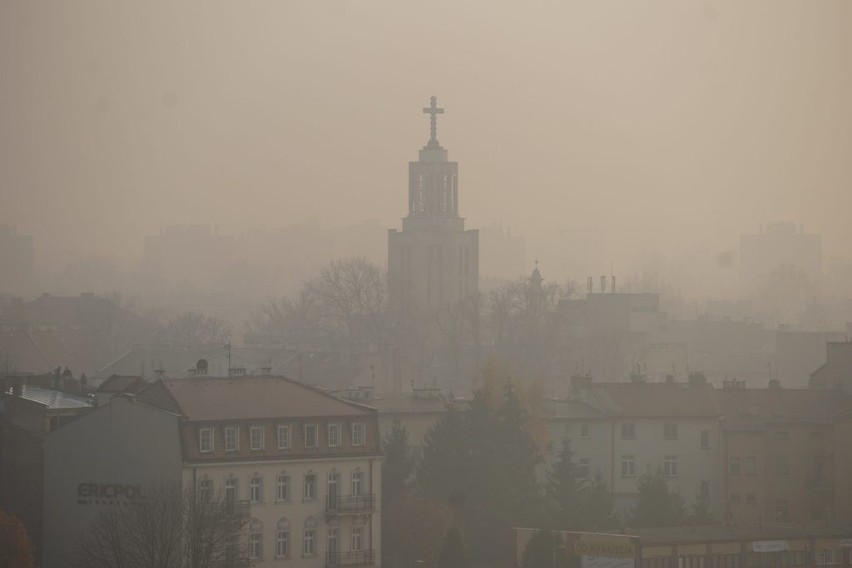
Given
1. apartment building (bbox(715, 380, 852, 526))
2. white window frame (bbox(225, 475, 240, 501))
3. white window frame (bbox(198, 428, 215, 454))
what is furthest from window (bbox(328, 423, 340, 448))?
apartment building (bbox(715, 380, 852, 526))

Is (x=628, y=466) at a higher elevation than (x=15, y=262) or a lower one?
lower

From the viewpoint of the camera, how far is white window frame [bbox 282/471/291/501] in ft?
129

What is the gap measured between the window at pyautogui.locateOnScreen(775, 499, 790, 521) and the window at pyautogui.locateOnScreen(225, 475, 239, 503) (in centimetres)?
1486

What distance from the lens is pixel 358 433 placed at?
41.2m

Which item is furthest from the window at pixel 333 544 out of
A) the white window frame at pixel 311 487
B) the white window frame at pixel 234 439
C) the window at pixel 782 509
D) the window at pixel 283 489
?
the window at pixel 782 509

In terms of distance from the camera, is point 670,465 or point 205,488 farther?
point 670,465

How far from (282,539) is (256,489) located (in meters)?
1.05

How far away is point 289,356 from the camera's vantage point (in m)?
78.2

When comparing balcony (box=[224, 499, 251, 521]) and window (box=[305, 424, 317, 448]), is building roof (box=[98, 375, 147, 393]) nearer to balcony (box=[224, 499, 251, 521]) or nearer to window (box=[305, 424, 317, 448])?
window (box=[305, 424, 317, 448])

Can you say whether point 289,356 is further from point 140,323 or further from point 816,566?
point 816,566

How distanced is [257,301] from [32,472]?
401 ft

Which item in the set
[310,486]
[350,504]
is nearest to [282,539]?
[310,486]

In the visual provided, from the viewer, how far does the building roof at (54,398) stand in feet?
148

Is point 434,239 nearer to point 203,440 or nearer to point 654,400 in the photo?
point 654,400
